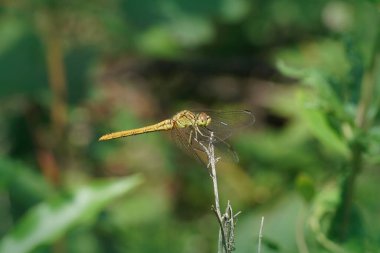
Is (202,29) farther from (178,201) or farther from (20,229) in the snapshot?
(20,229)

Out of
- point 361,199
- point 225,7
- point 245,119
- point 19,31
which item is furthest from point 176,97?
point 245,119

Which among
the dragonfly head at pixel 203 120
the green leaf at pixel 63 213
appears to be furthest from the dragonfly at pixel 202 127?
the green leaf at pixel 63 213

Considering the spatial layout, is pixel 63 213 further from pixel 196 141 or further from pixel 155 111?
pixel 155 111

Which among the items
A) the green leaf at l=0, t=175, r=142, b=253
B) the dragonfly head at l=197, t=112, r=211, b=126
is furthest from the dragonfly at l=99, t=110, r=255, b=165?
the green leaf at l=0, t=175, r=142, b=253

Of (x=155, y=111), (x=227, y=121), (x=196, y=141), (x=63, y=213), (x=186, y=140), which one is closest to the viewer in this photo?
(x=196, y=141)

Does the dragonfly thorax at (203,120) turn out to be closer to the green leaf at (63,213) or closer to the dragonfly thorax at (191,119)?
the dragonfly thorax at (191,119)

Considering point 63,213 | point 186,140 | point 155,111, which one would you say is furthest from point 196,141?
point 155,111

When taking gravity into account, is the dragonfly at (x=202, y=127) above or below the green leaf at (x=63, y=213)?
above
